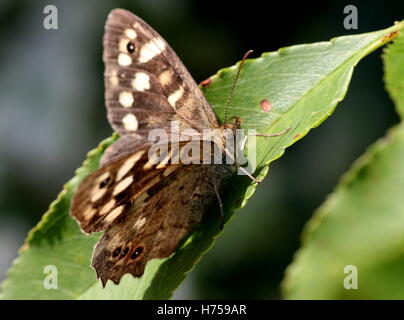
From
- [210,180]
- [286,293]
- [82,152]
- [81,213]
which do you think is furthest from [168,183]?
[82,152]

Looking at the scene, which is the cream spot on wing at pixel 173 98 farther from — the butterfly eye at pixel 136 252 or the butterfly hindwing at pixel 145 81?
the butterfly eye at pixel 136 252

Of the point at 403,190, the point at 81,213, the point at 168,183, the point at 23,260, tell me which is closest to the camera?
the point at 403,190

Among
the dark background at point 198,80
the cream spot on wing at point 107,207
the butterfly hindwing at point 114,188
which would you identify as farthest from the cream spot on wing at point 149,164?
the dark background at point 198,80

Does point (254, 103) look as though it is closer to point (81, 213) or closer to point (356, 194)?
point (81, 213)

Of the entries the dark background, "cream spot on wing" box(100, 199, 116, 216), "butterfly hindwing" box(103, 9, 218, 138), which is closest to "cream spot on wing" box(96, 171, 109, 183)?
"cream spot on wing" box(100, 199, 116, 216)

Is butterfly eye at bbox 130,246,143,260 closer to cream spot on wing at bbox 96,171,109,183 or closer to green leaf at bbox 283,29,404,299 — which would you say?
cream spot on wing at bbox 96,171,109,183

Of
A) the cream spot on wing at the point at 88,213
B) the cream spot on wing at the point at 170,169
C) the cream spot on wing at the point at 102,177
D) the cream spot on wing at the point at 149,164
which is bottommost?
the cream spot on wing at the point at 88,213

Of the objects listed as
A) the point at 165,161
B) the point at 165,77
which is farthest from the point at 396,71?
the point at 165,77

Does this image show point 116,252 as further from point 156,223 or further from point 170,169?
point 170,169
